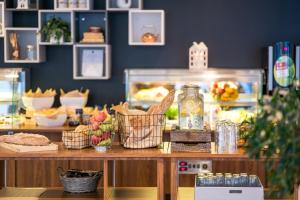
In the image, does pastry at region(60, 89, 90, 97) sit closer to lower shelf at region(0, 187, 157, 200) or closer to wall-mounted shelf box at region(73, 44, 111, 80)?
wall-mounted shelf box at region(73, 44, 111, 80)

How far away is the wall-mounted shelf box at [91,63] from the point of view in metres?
7.36

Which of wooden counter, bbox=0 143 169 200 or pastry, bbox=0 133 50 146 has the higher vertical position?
pastry, bbox=0 133 50 146

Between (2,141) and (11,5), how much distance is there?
3.24 m

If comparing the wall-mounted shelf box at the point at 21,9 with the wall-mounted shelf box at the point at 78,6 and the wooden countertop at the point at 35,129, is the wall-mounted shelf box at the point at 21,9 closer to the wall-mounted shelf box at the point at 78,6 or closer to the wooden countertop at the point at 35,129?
the wall-mounted shelf box at the point at 78,6

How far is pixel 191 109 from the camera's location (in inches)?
174

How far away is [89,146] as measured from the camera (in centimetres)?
452

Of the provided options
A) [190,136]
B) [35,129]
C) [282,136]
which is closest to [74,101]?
[35,129]

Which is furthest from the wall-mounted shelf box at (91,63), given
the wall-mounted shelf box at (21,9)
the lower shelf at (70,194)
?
the lower shelf at (70,194)

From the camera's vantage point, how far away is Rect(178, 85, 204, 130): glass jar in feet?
14.5

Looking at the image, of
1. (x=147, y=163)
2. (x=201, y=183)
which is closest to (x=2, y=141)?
(x=201, y=183)

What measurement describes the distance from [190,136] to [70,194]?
94 cm

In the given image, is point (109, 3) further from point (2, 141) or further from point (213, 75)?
point (2, 141)

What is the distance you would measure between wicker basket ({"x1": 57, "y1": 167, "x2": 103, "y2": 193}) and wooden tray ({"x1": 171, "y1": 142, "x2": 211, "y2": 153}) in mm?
673

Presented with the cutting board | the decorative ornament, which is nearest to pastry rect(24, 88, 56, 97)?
the decorative ornament
